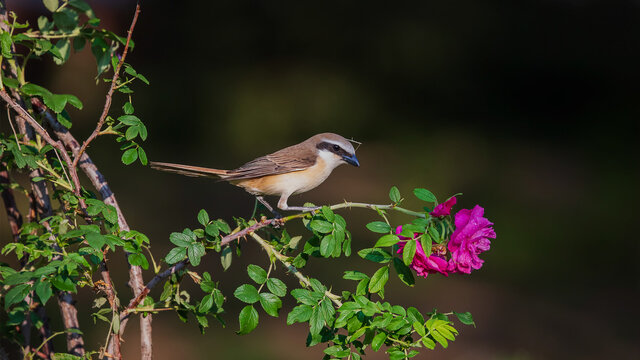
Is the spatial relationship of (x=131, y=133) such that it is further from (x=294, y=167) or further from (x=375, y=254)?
(x=294, y=167)

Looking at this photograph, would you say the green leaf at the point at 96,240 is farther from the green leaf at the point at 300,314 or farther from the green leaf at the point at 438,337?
the green leaf at the point at 438,337

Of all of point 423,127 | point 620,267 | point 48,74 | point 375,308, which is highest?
point 375,308

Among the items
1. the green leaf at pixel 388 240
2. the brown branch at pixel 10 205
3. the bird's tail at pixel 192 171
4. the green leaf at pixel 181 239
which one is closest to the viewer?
the green leaf at pixel 388 240

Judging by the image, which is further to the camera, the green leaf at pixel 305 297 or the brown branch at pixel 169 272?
the brown branch at pixel 169 272

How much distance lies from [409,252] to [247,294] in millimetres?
421

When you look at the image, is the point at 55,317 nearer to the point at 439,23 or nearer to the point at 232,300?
the point at 232,300

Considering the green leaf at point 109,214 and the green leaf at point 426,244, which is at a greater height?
the green leaf at point 109,214

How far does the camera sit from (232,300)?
5.71 metres

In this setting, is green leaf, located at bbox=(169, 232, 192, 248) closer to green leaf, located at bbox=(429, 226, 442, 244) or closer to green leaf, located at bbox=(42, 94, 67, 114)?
green leaf, located at bbox=(42, 94, 67, 114)

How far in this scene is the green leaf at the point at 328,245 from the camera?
1.54 meters

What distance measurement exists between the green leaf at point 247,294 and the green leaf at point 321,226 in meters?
0.22

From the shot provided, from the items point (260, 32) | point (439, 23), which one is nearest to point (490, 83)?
point (439, 23)

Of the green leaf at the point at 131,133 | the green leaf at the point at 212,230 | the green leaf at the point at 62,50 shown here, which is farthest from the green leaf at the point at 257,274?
the green leaf at the point at 62,50

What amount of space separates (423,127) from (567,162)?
252 cm
